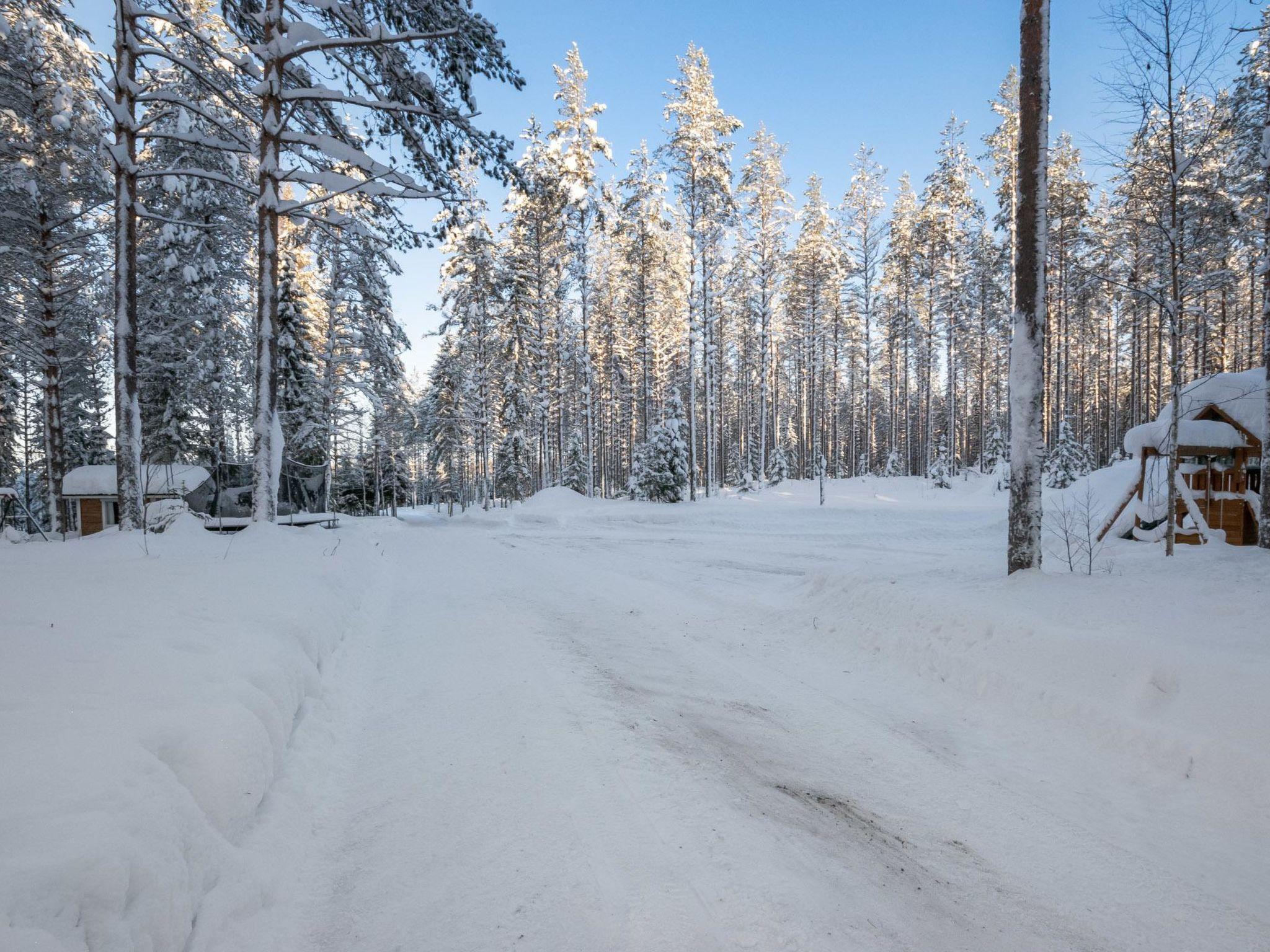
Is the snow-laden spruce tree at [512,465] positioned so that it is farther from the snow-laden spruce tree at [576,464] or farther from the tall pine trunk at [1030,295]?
the tall pine trunk at [1030,295]

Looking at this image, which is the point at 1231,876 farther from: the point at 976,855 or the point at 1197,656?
the point at 1197,656

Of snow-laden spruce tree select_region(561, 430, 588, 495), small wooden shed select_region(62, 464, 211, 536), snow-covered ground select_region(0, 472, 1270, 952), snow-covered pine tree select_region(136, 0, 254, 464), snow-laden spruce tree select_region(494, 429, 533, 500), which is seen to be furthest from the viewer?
snow-laden spruce tree select_region(561, 430, 588, 495)

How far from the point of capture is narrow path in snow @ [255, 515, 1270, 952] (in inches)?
83.6

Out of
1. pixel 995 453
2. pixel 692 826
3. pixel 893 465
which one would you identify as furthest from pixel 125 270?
pixel 995 453

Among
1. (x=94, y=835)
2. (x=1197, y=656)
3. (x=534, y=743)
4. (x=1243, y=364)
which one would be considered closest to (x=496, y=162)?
(x=534, y=743)

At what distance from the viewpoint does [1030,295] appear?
6.50 m

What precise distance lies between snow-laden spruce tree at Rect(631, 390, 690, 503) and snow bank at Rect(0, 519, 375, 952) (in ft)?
66.9

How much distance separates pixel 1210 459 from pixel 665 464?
17.5 metres

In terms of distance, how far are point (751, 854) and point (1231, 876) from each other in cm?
224

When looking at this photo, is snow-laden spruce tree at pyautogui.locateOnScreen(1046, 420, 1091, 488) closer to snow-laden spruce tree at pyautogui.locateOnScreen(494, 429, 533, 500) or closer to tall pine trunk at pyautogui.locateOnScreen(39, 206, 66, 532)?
snow-laden spruce tree at pyautogui.locateOnScreen(494, 429, 533, 500)

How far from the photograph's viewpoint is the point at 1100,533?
10.7 meters

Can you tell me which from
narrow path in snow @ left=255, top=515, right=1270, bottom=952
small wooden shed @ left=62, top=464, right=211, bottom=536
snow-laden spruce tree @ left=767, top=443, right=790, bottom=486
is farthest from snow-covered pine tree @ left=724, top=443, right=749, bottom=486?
narrow path in snow @ left=255, top=515, right=1270, bottom=952

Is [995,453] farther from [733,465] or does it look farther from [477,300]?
[477,300]

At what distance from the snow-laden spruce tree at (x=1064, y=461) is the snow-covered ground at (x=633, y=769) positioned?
22720 millimetres
